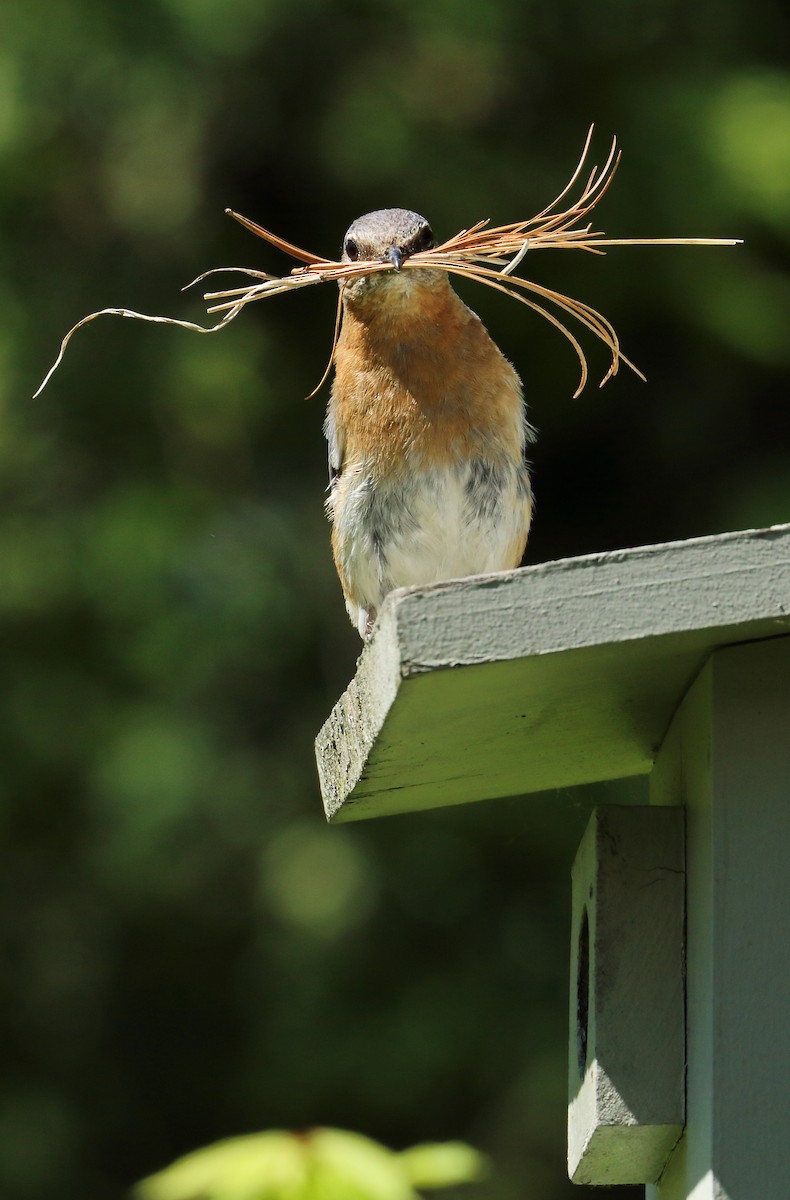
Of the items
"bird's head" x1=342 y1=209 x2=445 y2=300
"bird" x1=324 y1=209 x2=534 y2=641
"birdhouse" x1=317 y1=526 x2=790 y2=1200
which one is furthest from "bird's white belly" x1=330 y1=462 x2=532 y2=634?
"birdhouse" x1=317 y1=526 x2=790 y2=1200

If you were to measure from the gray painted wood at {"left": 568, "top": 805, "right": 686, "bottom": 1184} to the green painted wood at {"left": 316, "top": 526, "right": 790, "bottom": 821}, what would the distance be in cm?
17

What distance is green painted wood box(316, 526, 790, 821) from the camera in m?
1.71

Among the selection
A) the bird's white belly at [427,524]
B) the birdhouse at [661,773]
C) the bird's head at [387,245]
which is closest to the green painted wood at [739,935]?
the birdhouse at [661,773]

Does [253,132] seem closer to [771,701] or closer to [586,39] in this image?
[586,39]

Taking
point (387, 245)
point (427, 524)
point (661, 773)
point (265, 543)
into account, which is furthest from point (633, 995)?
point (265, 543)

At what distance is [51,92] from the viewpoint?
5.53 m

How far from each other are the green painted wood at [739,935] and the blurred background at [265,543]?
3.49m

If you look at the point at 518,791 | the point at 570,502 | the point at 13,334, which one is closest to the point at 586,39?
the point at 570,502

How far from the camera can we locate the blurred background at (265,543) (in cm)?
543

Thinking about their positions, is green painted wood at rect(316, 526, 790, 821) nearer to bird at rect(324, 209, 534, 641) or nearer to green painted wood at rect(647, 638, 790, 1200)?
green painted wood at rect(647, 638, 790, 1200)

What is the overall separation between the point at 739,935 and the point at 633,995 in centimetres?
25

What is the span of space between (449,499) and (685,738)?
1188 millimetres

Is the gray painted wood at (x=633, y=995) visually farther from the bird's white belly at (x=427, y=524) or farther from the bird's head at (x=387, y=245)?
the bird's head at (x=387, y=245)

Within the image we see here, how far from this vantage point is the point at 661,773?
232 cm
